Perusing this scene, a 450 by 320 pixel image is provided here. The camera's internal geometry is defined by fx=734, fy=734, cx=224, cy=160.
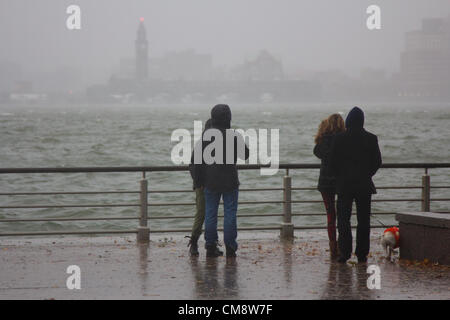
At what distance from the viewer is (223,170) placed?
876 centimetres

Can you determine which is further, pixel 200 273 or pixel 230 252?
pixel 230 252

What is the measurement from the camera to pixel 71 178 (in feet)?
156

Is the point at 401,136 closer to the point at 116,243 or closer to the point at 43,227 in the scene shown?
the point at 43,227

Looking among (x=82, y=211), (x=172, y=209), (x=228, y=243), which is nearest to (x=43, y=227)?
(x=82, y=211)

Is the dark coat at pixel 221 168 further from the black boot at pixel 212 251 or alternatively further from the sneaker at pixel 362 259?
the sneaker at pixel 362 259

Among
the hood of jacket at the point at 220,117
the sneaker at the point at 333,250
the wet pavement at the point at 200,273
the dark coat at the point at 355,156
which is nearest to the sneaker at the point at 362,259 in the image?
the wet pavement at the point at 200,273

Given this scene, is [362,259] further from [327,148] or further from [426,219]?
[327,148]

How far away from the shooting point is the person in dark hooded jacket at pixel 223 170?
8656 millimetres

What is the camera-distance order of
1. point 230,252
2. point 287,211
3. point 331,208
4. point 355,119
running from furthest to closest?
point 287,211
point 230,252
point 331,208
point 355,119

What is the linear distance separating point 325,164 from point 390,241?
127 centimetres

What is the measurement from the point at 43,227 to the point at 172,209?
7.43 metres

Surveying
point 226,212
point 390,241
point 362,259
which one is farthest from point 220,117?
point 390,241

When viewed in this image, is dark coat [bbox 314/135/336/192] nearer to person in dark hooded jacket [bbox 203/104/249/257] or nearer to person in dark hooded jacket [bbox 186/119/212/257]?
person in dark hooded jacket [bbox 203/104/249/257]

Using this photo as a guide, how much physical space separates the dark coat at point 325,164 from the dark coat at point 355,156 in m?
0.14
